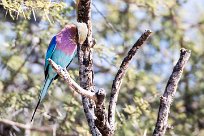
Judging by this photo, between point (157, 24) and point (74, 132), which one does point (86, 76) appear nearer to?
point (74, 132)

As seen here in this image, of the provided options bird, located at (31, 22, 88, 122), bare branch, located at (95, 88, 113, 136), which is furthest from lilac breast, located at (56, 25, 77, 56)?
bare branch, located at (95, 88, 113, 136)

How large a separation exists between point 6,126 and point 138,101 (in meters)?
1.68

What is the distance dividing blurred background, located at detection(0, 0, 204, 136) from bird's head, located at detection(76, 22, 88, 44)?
106cm

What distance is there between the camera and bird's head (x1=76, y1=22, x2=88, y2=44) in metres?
2.09

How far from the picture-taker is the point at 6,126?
4691 mm

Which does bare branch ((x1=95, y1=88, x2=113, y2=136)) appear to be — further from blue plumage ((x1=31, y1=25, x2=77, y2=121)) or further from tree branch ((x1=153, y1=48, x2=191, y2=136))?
blue plumage ((x1=31, y1=25, x2=77, y2=121))

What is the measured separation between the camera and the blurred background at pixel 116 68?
4023 mm

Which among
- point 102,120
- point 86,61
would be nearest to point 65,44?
point 86,61

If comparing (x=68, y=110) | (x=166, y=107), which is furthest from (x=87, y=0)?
(x=68, y=110)

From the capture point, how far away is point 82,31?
2.10 metres

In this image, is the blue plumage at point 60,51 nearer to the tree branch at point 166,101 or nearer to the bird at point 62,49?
the bird at point 62,49

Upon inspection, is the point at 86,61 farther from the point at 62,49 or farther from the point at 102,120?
the point at 62,49

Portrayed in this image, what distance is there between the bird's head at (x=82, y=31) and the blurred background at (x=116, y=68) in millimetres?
1064

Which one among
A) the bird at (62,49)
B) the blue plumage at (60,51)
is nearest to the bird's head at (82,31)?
the bird at (62,49)
